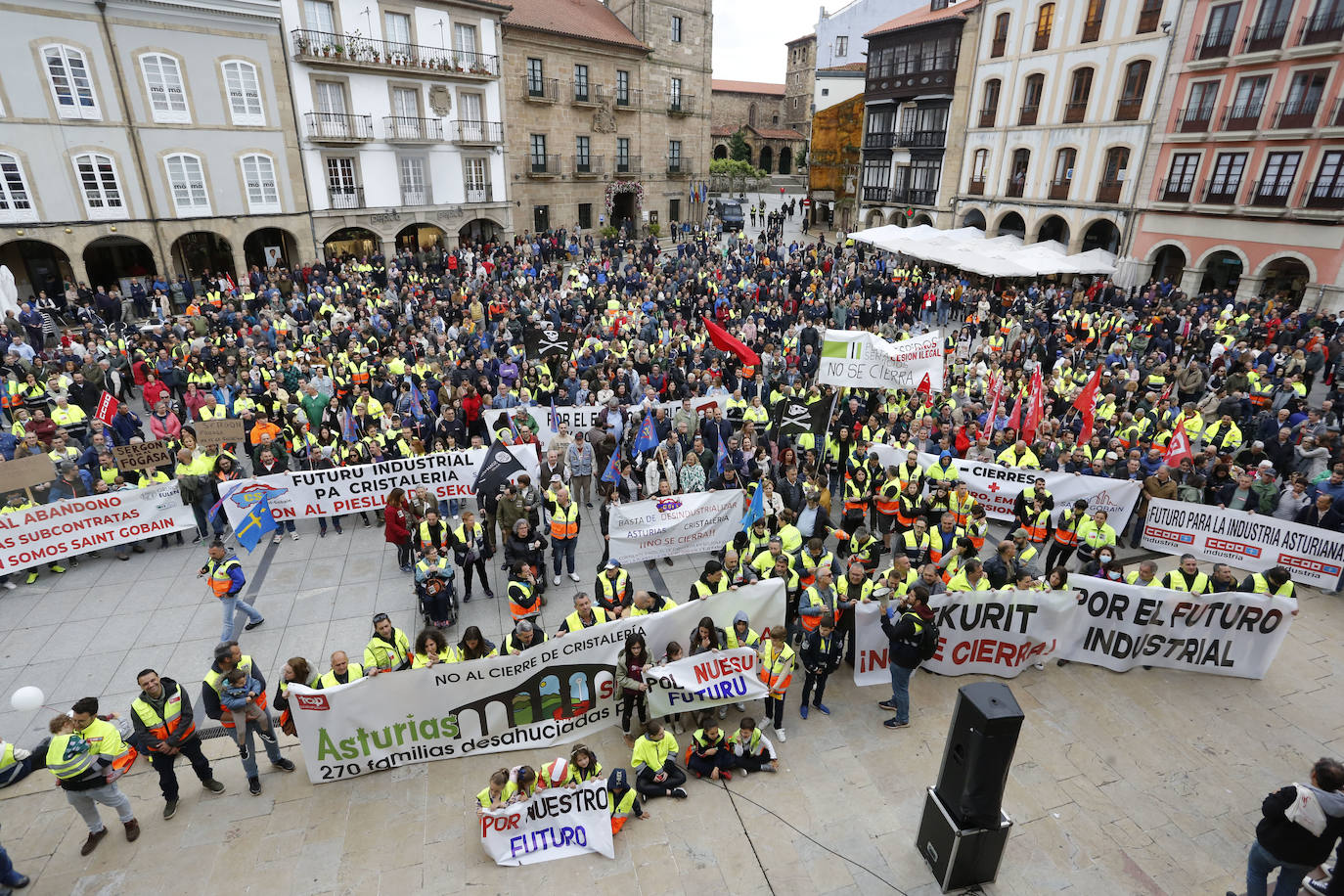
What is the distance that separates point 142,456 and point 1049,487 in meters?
15.5

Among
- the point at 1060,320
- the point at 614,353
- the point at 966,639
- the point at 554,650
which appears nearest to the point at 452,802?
the point at 554,650

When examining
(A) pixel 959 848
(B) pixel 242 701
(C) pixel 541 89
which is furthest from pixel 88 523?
(C) pixel 541 89

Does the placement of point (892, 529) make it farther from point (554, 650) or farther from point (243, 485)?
point (243, 485)

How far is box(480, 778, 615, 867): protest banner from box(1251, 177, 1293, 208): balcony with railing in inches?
1278

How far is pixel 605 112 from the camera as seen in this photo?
141 feet

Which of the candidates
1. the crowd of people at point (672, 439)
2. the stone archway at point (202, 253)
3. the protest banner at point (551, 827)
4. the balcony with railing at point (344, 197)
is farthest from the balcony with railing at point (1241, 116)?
the stone archway at point (202, 253)

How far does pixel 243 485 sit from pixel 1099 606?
12.7 meters

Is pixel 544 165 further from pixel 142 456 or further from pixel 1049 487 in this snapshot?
pixel 1049 487

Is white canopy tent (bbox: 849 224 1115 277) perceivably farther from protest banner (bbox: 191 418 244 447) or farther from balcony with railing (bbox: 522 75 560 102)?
protest banner (bbox: 191 418 244 447)

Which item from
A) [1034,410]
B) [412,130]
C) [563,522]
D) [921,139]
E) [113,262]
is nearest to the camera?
[563,522]

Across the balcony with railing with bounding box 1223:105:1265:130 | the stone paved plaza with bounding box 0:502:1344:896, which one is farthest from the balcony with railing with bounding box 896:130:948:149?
the stone paved plaza with bounding box 0:502:1344:896

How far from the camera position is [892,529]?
12219 millimetres

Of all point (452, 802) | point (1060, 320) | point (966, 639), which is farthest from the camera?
point (1060, 320)

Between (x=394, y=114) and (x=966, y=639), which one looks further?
(x=394, y=114)
